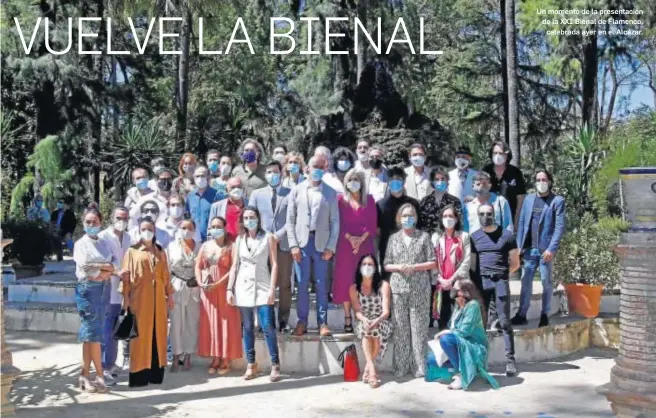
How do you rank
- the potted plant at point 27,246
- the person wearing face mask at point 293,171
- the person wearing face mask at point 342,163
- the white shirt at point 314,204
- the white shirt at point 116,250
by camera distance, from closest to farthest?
the white shirt at point 116,250 → the white shirt at point 314,204 → the person wearing face mask at point 293,171 → the person wearing face mask at point 342,163 → the potted plant at point 27,246

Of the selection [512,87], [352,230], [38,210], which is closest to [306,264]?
[352,230]

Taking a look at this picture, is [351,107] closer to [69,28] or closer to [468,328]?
[69,28]

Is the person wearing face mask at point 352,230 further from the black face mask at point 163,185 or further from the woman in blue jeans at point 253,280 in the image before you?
the black face mask at point 163,185

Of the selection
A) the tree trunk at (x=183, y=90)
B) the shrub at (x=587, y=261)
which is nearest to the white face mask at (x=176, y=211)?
the shrub at (x=587, y=261)

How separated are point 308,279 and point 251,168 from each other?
1.53 m

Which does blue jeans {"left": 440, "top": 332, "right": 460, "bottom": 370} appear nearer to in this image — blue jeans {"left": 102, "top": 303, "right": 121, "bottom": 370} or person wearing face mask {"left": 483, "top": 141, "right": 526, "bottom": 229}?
person wearing face mask {"left": 483, "top": 141, "right": 526, "bottom": 229}

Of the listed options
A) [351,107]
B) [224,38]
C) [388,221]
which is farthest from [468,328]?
[224,38]

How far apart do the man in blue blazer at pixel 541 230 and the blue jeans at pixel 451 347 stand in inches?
62.5

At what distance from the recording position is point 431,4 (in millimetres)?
28406

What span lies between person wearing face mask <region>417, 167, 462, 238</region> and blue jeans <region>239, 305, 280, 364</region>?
6.17 ft

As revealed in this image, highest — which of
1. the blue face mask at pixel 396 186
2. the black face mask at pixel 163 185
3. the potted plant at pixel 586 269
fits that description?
the black face mask at pixel 163 185

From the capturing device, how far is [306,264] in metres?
7.39

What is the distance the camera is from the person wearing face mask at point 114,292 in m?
6.95

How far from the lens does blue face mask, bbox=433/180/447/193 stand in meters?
7.68
